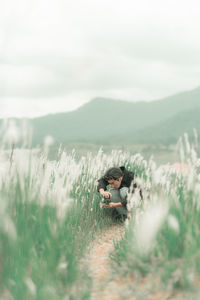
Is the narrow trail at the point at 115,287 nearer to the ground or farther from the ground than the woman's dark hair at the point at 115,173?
nearer to the ground

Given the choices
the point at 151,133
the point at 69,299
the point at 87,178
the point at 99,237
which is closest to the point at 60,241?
the point at 69,299

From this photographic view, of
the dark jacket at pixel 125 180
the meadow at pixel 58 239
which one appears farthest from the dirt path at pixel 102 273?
the dark jacket at pixel 125 180

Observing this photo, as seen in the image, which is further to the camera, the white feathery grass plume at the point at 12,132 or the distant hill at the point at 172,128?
the distant hill at the point at 172,128

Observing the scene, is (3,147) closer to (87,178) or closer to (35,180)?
(35,180)

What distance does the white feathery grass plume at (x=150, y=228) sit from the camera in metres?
3.22

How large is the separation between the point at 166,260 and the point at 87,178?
2.79 metres

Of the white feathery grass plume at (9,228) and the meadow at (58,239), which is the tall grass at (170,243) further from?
the white feathery grass plume at (9,228)

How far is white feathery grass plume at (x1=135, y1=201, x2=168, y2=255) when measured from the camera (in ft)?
10.6

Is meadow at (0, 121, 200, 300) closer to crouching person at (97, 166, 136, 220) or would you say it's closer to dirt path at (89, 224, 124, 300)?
dirt path at (89, 224, 124, 300)

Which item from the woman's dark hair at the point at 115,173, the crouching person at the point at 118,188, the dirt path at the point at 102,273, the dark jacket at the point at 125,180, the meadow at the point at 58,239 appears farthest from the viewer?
the dark jacket at the point at 125,180

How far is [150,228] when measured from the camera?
322 cm

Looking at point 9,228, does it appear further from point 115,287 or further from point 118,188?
point 118,188

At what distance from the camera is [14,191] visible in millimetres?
3441

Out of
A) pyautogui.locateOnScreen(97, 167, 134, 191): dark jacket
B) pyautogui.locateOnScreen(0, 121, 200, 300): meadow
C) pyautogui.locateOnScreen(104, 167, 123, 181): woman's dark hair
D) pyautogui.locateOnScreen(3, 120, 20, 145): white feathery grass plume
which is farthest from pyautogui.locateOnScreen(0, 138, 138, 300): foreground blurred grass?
pyautogui.locateOnScreen(97, 167, 134, 191): dark jacket
